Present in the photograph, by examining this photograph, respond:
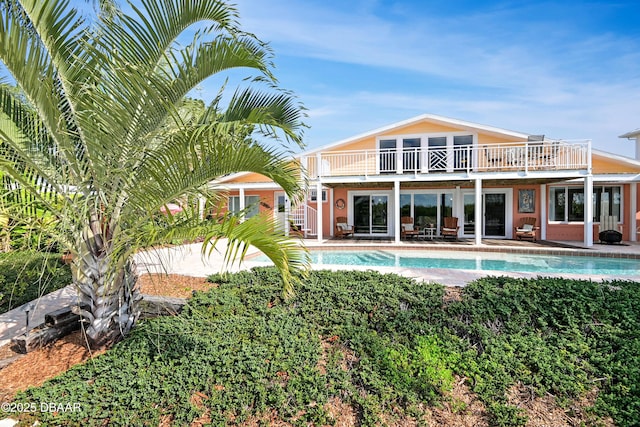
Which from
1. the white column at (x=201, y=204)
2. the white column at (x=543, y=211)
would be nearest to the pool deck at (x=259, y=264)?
the white column at (x=201, y=204)

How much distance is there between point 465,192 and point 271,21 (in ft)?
35.4

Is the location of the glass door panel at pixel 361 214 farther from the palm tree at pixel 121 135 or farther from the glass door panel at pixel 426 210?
the palm tree at pixel 121 135

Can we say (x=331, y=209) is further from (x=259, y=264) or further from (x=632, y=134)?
(x=632, y=134)

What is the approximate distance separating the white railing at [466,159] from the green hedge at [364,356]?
8.62 metres

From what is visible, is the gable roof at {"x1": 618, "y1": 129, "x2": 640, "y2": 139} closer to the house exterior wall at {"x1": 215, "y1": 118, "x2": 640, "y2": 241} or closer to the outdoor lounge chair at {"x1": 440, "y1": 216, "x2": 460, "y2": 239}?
the house exterior wall at {"x1": 215, "y1": 118, "x2": 640, "y2": 241}

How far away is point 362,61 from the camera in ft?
47.7

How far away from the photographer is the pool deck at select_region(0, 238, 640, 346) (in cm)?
443

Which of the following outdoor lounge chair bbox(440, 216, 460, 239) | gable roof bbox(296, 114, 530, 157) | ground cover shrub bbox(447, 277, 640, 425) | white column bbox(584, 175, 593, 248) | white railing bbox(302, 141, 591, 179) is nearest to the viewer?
ground cover shrub bbox(447, 277, 640, 425)

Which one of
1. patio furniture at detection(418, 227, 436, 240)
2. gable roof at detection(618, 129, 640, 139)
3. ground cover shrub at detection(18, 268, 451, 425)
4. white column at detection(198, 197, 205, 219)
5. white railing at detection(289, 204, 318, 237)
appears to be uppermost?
gable roof at detection(618, 129, 640, 139)

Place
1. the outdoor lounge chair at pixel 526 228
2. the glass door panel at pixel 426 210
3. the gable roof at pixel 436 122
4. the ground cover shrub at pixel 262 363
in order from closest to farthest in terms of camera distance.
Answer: the ground cover shrub at pixel 262 363, the outdoor lounge chair at pixel 526 228, the gable roof at pixel 436 122, the glass door panel at pixel 426 210

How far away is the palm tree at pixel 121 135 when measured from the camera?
8.57 feet

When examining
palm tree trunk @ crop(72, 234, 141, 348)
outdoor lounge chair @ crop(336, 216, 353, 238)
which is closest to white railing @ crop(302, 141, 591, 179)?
outdoor lounge chair @ crop(336, 216, 353, 238)

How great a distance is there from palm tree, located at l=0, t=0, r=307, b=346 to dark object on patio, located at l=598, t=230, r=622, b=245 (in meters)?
14.0

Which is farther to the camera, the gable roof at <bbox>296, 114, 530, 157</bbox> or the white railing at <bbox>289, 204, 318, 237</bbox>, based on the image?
the white railing at <bbox>289, 204, 318, 237</bbox>
